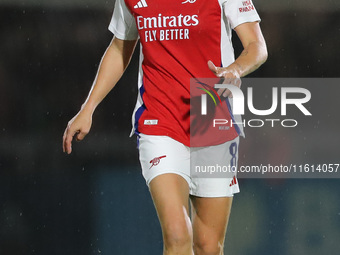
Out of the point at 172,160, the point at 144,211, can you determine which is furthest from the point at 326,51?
the point at 172,160

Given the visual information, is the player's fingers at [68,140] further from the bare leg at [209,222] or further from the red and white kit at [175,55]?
the bare leg at [209,222]

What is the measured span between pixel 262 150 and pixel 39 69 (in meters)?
1.64

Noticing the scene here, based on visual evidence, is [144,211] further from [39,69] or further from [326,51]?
[326,51]

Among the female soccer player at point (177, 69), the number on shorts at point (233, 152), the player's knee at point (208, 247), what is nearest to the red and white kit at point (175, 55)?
the female soccer player at point (177, 69)

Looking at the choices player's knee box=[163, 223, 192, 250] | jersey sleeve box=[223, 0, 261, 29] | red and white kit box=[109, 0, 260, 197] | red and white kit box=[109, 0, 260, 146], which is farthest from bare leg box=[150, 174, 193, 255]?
jersey sleeve box=[223, 0, 261, 29]

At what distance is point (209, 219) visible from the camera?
4000mm

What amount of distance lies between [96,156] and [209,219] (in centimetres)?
179

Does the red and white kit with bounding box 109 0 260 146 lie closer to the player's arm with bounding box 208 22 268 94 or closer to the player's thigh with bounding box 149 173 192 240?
the player's arm with bounding box 208 22 268 94

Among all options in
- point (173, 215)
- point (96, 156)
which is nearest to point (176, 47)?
point (173, 215)

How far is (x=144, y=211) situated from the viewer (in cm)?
551

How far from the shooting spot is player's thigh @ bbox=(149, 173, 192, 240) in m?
3.51

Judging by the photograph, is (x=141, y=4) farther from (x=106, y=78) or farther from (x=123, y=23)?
(x=106, y=78)

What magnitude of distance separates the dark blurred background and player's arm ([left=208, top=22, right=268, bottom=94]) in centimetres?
202

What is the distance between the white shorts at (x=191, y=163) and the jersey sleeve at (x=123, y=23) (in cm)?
53
